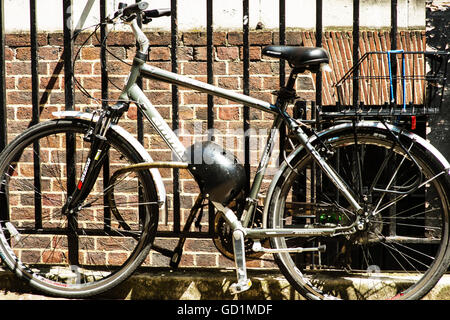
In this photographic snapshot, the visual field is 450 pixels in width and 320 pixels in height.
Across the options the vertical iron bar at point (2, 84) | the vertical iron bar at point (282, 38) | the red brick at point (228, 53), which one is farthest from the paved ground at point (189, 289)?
the red brick at point (228, 53)

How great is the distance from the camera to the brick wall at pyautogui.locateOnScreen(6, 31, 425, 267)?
355 centimetres

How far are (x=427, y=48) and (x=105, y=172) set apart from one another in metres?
2.27

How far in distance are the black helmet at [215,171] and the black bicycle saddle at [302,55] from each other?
50 centimetres

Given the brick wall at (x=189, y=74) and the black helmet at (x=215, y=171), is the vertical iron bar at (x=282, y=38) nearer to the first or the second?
the black helmet at (x=215, y=171)

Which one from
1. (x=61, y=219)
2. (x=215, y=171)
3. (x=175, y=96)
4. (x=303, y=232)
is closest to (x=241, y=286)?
(x=303, y=232)

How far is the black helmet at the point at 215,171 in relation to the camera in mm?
2439

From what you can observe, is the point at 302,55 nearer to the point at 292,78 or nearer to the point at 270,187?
the point at 292,78

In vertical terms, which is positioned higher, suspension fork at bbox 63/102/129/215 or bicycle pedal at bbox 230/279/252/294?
suspension fork at bbox 63/102/129/215

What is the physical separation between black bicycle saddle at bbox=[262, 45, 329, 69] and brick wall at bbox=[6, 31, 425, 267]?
1.14 meters

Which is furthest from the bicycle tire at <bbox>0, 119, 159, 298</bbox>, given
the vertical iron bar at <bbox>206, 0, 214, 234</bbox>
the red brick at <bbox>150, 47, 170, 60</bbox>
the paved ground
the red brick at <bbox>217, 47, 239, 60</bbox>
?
the red brick at <bbox>217, 47, 239, 60</bbox>

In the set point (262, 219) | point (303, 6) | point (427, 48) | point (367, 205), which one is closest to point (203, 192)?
point (262, 219)

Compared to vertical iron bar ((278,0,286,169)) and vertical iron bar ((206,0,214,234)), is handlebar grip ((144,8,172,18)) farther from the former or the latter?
vertical iron bar ((278,0,286,169))

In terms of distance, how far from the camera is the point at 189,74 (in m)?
3.58

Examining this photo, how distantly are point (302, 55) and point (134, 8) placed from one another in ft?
2.49
